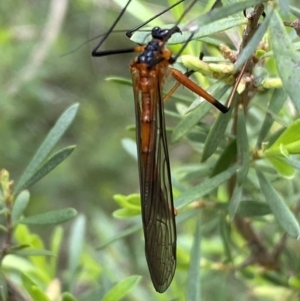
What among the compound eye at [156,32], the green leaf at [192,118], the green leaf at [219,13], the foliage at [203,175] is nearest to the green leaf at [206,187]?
the foliage at [203,175]

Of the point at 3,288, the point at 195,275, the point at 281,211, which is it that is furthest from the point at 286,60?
the point at 3,288

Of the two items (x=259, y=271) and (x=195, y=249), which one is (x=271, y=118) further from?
(x=259, y=271)

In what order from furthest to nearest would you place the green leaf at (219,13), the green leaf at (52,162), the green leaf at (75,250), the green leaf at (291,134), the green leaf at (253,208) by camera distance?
the green leaf at (75,250) → the green leaf at (253,208) → the green leaf at (52,162) → the green leaf at (291,134) → the green leaf at (219,13)

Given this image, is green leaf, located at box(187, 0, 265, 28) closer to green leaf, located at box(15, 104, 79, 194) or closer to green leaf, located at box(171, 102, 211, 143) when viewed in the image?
green leaf, located at box(171, 102, 211, 143)

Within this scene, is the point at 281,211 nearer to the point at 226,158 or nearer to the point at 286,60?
the point at 226,158

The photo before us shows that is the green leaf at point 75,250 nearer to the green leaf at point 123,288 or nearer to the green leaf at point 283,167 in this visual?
the green leaf at point 123,288

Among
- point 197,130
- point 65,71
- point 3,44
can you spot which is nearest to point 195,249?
point 197,130
